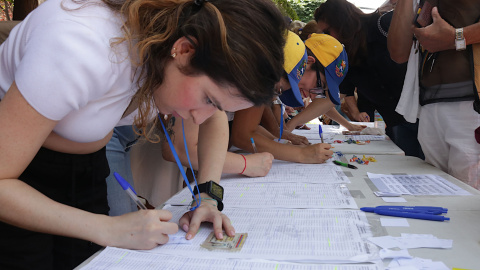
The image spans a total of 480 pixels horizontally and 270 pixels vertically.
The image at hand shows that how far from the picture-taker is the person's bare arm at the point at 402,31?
203cm

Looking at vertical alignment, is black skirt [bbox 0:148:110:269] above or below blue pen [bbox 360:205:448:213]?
below

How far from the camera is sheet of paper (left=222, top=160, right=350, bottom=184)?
1631mm

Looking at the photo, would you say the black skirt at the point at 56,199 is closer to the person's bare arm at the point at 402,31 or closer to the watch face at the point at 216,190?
the watch face at the point at 216,190

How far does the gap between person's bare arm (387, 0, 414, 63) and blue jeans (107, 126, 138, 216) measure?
53.2 inches

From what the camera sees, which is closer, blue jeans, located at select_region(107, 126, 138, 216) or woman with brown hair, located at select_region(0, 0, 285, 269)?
woman with brown hair, located at select_region(0, 0, 285, 269)

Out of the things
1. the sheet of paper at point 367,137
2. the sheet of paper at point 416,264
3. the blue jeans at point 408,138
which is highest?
the sheet of paper at point 416,264

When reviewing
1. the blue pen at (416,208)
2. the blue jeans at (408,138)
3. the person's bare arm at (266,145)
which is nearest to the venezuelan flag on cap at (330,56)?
the person's bare arm at (266,145)

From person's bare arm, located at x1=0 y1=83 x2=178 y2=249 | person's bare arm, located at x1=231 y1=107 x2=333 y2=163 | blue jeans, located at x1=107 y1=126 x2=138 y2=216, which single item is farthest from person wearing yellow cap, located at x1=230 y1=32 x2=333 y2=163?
person's bare arm, located at x1=0 y1=83 x2=178 y2=249

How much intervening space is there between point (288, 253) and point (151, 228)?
313 millimetres

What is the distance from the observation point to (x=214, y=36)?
90cm

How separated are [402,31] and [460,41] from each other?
46cm

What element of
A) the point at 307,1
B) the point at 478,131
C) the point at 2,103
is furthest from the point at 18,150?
the point at 307,1

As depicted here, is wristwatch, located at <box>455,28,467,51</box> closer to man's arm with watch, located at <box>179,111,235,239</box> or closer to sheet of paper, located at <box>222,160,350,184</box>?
sheet of paper, located at <box>222,160,350,184</box>

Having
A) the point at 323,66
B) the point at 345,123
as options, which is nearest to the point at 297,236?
the point at 323,66
